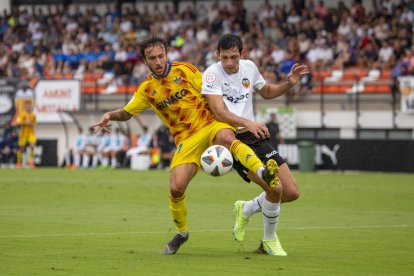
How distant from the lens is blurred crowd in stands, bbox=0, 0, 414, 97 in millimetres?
32594

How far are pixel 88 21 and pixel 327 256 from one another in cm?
3452

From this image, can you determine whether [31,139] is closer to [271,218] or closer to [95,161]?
[95,161]

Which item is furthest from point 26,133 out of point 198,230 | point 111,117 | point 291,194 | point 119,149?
point 291,194

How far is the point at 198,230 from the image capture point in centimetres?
1341

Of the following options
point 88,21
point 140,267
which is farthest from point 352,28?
point 140,267

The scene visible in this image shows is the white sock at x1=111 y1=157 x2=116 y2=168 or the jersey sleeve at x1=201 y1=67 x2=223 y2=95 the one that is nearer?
the jersey sleeve at x1=201 y1=67 x2=223 y2=95

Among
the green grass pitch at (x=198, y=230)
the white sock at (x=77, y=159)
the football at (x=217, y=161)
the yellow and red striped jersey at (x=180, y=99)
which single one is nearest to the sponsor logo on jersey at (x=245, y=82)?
the yellow and red striped jersey at (x=180, y=99)

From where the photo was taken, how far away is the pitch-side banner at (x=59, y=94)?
36.9 m

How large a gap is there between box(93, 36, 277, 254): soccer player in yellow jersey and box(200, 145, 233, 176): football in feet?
0.42

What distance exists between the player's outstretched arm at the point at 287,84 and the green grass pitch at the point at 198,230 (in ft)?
5.84

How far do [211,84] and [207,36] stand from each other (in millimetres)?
27735

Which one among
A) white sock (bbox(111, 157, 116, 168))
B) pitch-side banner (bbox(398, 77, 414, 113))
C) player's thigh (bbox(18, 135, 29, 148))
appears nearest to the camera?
pitch-side banner (bbox(398, 77, 414, 113))

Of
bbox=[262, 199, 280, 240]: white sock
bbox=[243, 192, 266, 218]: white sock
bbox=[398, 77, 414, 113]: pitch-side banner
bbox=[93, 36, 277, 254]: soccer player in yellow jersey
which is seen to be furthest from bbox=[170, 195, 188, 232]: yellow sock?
bbox=[398, 77, 414, 113]: pitch-side banner

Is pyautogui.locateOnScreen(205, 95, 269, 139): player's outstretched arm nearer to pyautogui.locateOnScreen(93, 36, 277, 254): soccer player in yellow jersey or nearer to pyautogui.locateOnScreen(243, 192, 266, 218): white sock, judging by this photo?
pyautogui.locateOnScreen(93, 36, 277, 254): soccer player in yellow jersey
